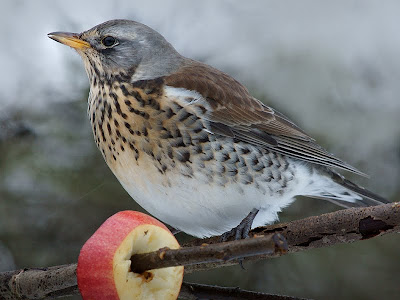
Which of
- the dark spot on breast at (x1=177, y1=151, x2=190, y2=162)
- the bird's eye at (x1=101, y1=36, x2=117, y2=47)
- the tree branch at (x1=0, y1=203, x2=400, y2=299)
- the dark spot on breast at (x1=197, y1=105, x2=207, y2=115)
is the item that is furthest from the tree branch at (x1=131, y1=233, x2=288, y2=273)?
the bird's eye at (x1=101, y1=36, x2=117, y2=47)

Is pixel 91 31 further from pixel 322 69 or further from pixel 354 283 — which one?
pixel 354 283

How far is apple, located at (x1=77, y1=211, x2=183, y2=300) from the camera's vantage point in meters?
0.97

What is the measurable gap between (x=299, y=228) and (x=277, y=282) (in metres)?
0.59

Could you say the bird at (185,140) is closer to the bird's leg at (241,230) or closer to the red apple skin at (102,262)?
the bird's leg at (241,230)

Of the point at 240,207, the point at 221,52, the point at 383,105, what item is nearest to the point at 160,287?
the point at 240,207

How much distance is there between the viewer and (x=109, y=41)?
1622mm

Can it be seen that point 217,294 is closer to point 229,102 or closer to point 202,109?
point 202,109

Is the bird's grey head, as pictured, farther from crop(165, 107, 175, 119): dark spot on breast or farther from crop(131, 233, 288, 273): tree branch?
crop(131, 233, 288, 273): tree branch

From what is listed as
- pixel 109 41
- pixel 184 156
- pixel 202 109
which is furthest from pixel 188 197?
pixel 109 41

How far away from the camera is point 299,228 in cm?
119

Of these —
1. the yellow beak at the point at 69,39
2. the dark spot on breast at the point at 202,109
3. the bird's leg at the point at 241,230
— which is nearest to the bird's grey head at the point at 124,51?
the yellow beak at the point at 69,39

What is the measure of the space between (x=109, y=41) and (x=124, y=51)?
0.15 feet

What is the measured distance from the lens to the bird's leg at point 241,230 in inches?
58.6

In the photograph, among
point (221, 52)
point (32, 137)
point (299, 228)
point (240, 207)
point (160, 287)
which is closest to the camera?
point (160, 287)
